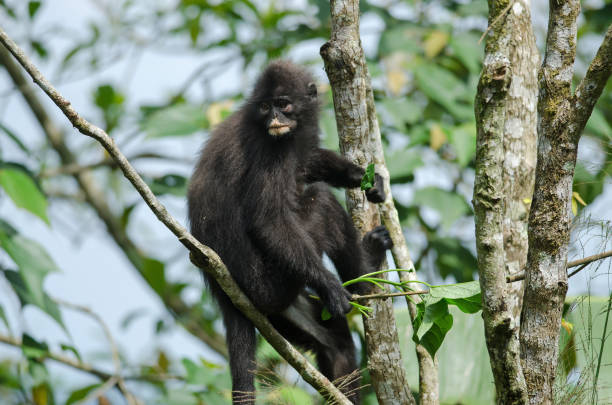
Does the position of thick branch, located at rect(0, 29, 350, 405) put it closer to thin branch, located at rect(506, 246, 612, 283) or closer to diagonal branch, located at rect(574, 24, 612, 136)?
thin branch, located at rect(506, 246, 612, 283)

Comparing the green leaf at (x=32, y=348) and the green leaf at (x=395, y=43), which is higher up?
the green leaf at (x=395, y=43)

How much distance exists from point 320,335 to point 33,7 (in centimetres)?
543

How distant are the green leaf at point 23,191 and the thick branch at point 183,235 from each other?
2.60m

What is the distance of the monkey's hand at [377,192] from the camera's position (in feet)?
14.6

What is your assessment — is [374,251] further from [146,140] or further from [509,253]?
[146,140]

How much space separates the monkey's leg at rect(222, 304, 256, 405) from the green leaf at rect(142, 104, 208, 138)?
7.84 feet

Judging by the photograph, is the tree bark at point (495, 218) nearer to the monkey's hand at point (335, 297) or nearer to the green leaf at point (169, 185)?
the monkey's hand at point (335, 297)

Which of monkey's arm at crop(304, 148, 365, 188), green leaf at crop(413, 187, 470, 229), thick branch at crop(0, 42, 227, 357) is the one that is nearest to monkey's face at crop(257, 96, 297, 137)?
monkey's arm at crop(304, 148, 365, 188)

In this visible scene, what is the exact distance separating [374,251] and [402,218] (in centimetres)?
190

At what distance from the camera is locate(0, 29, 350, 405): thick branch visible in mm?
2912

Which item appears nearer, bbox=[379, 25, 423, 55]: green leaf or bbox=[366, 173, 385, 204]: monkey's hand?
bbox=[366, 173, 385, 204]: monkey's hand

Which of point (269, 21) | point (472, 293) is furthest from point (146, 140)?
point (472, 293)

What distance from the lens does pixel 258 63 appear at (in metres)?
7.95

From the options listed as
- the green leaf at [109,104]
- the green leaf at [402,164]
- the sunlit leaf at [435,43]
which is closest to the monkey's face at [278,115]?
the green leaf at [402,164]
